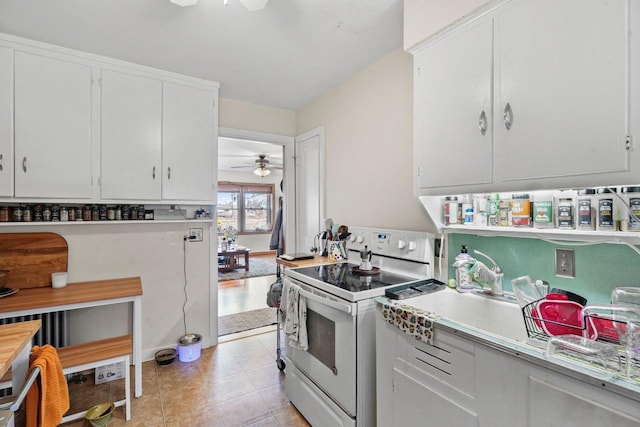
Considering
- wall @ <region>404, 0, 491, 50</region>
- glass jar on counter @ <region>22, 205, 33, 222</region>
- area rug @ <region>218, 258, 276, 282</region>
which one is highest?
wall @ <region>404, 0, 491, 50</region>

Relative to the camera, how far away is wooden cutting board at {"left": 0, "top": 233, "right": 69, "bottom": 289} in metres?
2.30

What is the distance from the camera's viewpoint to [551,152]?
1.15 m

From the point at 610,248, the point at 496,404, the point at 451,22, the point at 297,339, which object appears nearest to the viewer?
the point at 496,404

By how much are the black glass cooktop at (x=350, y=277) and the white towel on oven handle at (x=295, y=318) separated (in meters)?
0.15

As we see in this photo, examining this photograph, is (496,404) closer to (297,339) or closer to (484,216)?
(484,216)

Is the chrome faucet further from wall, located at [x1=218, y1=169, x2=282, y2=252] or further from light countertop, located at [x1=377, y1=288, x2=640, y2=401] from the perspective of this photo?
wall, located at [x1=218, y1=169, x2=282, y2=252]

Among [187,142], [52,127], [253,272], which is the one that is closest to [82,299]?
[52,127]

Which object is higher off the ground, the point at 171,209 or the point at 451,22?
the point at 451,22

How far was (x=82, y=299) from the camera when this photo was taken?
6.94 ft

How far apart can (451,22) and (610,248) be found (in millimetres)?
1230

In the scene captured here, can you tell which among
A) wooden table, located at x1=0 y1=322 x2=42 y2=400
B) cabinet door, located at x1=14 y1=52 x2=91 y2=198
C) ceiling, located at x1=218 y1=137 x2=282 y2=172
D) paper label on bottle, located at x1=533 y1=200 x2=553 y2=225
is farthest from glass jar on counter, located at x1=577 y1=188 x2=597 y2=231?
ceiling, located at x1=218 y1=137 x2=282 y2=172

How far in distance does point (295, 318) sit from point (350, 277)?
0.45 m

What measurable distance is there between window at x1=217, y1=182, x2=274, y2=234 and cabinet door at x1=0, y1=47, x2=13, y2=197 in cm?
601

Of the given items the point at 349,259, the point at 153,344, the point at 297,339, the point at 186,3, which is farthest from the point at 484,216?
the point at 153,344
